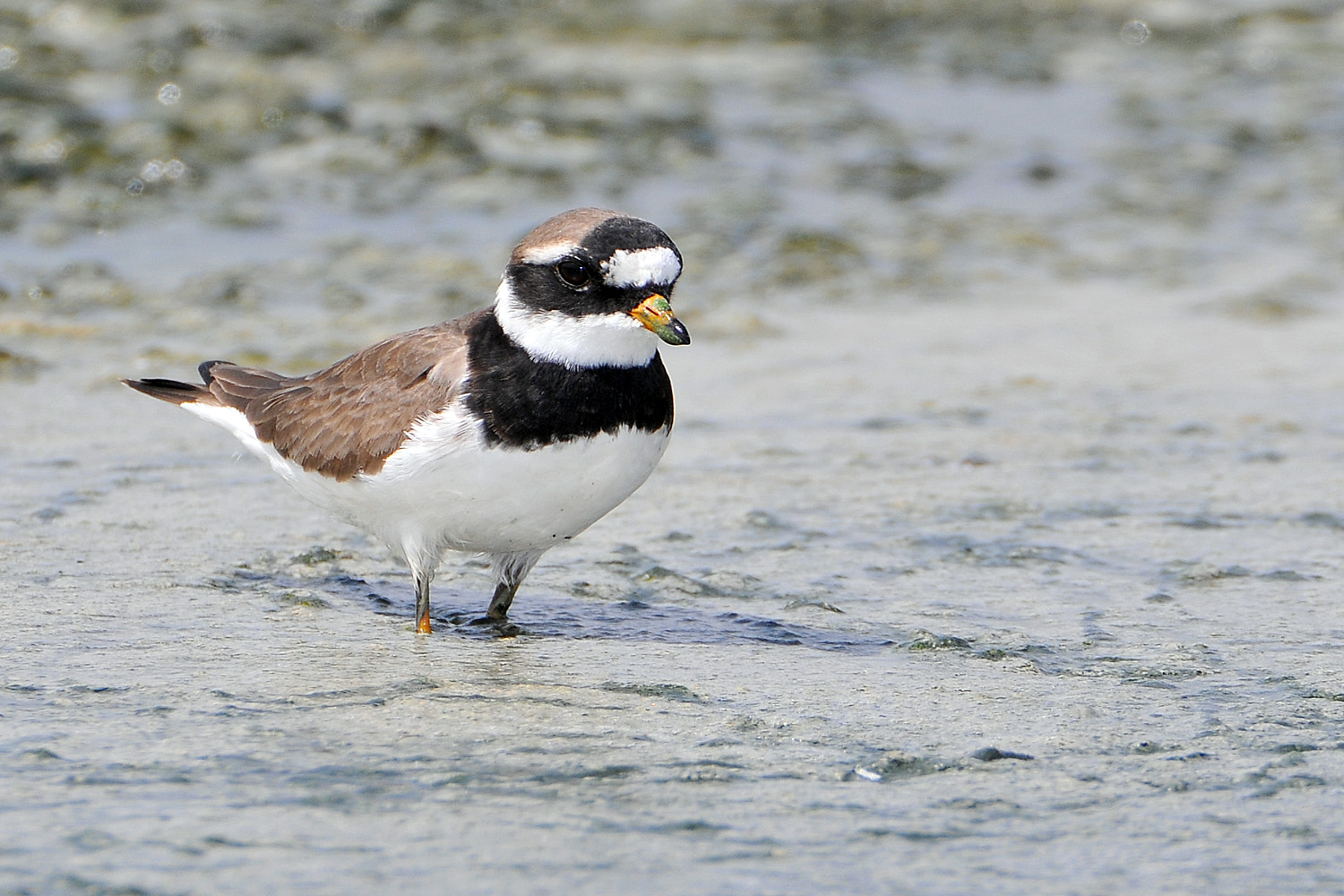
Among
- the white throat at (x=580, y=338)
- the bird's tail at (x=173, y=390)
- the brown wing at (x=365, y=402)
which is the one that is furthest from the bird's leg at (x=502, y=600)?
the bird's tail at (x=173, y=390)

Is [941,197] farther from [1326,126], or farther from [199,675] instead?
[199,675]

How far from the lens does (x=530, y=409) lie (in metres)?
4.52

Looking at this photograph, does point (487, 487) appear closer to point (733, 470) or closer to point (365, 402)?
point (365, 402)

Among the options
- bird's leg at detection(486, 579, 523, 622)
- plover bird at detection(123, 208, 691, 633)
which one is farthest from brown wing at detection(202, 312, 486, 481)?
bird's leg at detection(486, 579, 523, 622)

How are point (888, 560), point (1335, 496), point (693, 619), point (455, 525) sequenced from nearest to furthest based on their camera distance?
point (455, 525), point (693, 619), point (888, 560), point (1335, 496)

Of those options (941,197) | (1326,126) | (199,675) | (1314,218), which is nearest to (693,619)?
(199,675)

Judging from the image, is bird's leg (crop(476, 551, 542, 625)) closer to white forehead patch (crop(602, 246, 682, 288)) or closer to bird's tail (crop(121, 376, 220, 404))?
white forehead patch (crop(602, 246, 682, 288))

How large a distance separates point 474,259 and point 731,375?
7.20ft

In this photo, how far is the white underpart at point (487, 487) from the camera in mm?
4535

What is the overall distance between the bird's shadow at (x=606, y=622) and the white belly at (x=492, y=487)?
0.90 feet

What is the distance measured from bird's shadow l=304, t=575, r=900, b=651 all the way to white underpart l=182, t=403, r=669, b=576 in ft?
0.87

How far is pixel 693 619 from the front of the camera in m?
5.07

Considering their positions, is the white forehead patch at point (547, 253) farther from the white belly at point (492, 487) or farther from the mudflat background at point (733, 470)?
the mudflat background at point (733, 470)

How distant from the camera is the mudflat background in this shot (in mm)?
3410
